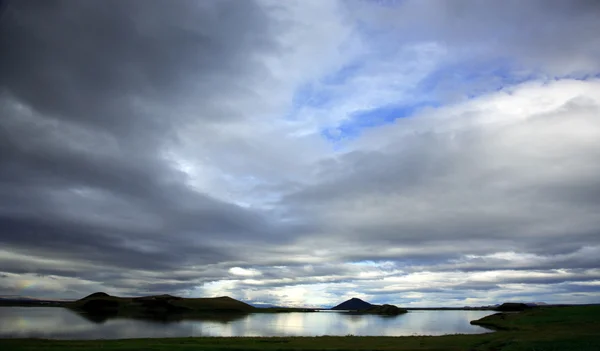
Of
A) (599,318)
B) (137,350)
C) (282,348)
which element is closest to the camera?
(137,350)

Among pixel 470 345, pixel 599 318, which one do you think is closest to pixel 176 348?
pixel 470 345

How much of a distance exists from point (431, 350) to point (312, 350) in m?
16.8

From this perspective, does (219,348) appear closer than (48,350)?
No

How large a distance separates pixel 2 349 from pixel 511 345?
223 ft

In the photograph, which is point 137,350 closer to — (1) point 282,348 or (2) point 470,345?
(1) point 282,348

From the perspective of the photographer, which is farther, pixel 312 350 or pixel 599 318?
pixel 599 318

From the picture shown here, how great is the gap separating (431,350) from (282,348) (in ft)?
69.9

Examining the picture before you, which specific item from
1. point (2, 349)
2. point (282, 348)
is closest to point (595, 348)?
point (282, 348)

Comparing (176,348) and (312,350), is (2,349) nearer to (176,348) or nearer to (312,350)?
(176,348)

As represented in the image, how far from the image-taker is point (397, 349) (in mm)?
57781

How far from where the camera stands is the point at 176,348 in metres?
55.3

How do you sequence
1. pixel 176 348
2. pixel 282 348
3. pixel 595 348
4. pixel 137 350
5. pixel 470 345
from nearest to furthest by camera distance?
1. pixel 595 348
2. pixel 137 350
3. pixel 176 348
4. pixel 282 348
5. pixel 470 345

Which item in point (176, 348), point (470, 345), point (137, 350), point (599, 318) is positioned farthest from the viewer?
point (599, 318)

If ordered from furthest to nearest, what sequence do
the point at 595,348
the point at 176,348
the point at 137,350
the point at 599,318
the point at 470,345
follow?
the point at 599,318
the point at 470,345
the point at 176,348
the point at 137,350
the point at 595,348
